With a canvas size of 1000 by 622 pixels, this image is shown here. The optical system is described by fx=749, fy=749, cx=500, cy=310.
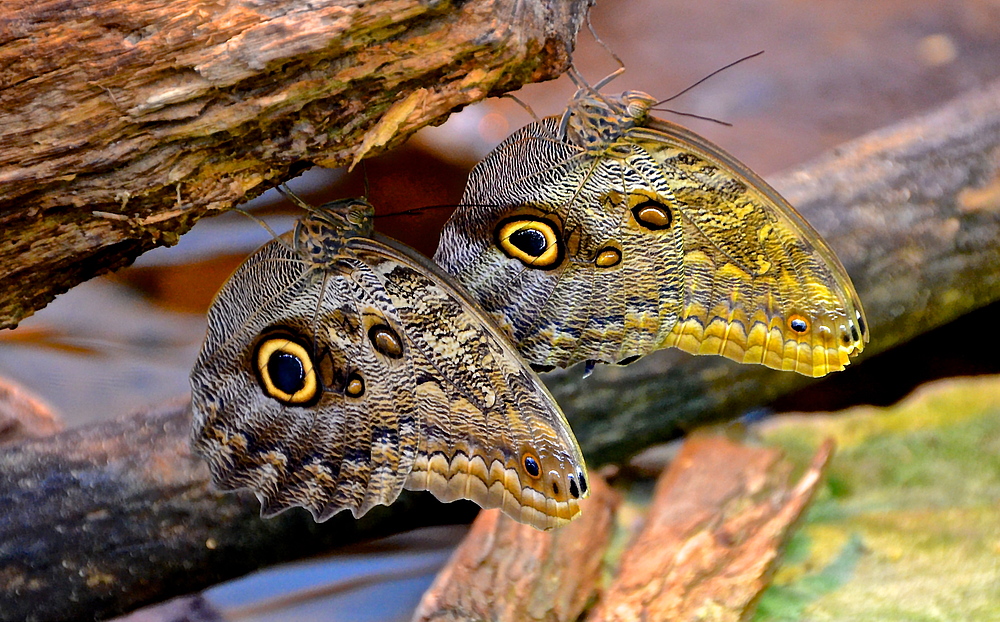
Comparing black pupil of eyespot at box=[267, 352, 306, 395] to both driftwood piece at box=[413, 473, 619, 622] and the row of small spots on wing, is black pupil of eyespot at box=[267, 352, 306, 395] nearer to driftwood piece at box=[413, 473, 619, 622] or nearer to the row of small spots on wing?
the row of small spots on wing

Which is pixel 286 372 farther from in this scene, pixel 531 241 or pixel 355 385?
pixel 531 241

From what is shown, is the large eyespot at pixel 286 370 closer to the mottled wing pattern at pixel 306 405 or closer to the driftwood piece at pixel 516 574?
the mottled wing pattern at pixel 306 405

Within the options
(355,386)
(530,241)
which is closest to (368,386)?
(355,386)

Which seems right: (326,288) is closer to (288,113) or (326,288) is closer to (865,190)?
(288,113)

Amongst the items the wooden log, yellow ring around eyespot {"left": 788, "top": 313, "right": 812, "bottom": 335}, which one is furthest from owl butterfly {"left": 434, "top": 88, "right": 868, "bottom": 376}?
the wooden log

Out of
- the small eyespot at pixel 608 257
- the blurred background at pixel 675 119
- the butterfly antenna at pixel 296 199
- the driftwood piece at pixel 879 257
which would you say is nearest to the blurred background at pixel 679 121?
the blurred background at pixel 675 119

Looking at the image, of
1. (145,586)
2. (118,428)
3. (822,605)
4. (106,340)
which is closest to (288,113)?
(118,428)
